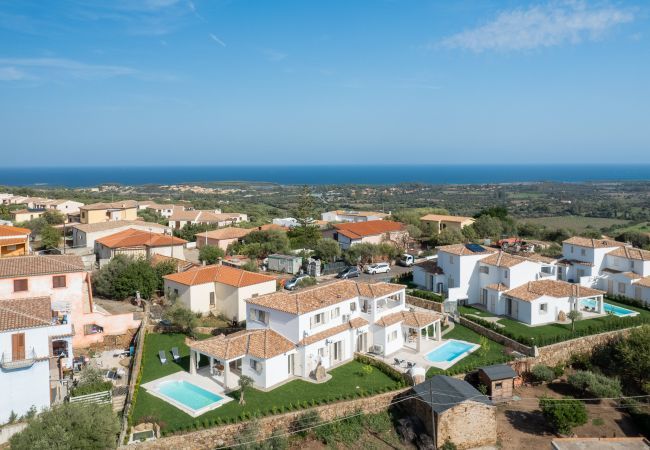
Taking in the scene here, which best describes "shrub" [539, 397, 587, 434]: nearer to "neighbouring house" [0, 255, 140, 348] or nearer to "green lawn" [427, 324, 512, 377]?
"green lawn" [427, 324, 512, 377]

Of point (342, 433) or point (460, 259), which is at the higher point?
point (460, 259)

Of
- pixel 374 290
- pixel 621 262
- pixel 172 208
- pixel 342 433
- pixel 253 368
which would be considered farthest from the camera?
pixel 172 208

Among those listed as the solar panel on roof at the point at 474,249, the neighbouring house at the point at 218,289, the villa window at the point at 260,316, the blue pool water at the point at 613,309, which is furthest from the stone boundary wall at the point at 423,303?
the villa window at the point at 260,316

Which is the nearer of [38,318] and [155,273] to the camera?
[38,318]

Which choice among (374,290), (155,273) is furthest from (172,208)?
(374,290)

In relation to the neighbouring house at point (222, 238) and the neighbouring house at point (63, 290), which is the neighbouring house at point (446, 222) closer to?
the neighbouring house at point (222, 238)

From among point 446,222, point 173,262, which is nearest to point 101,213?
point 173,262

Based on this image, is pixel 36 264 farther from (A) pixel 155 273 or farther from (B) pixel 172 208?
(B) pixel 172 208

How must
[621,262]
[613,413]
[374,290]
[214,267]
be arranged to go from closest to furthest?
[613,413] → [374,290] → [214,267] → [621,262]
